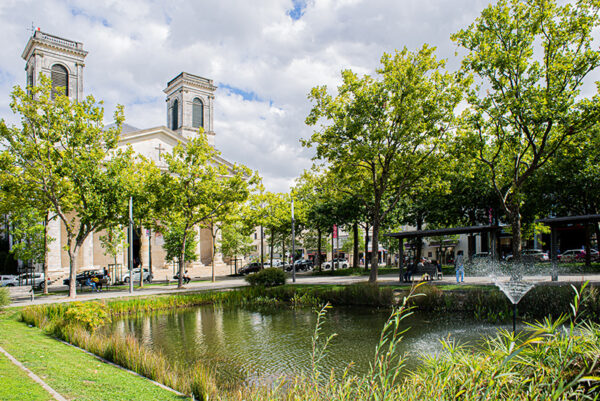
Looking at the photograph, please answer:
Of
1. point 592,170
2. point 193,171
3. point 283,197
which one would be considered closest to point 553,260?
point 592,170

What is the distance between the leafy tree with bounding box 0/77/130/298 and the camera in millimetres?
21578

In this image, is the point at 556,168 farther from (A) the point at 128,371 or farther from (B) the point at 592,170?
(A) the point at 128,371

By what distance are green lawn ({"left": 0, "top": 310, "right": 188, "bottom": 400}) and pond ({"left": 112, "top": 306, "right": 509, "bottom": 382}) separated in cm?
251

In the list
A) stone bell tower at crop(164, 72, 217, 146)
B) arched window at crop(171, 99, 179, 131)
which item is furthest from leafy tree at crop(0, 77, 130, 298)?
arched window at crop(171, 99, 179, 131)

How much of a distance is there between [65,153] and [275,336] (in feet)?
50.7

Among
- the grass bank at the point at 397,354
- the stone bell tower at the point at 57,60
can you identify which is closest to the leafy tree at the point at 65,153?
the grass bank at the point at 397,354

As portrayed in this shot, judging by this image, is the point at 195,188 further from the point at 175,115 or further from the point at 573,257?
the point at 175,115

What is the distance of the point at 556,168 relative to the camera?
3247 centimetres

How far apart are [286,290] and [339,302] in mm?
3899

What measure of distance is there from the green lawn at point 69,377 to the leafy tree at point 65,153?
40.9 feet

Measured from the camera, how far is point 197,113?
66.2 metres

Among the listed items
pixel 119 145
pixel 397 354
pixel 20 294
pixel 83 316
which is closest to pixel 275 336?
pixel 397 354

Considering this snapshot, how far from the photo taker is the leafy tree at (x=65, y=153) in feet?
70.8

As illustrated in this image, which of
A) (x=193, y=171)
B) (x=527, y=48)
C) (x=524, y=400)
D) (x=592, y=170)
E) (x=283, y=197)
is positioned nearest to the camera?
(x=524, y=400)
